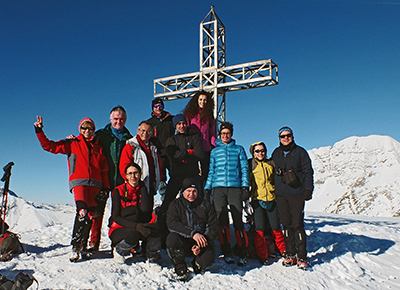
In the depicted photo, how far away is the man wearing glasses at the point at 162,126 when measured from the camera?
484 cm

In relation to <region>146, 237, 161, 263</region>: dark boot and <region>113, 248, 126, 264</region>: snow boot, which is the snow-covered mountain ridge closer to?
<region>146, 237, 161, 263</region>: dark boot

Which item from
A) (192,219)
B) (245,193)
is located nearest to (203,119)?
(245,193)

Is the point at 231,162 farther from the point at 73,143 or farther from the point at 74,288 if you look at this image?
the point at 74,288

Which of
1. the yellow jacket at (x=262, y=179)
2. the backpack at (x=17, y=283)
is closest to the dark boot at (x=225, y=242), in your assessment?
the yellow jacket at (x=262, y=179)

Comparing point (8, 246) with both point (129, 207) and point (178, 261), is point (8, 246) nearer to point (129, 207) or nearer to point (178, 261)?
point (129, 207)

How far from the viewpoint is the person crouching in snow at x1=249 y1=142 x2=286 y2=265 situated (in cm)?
→ 457

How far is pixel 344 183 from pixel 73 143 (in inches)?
4472

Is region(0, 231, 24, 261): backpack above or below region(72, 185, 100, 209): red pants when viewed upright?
below

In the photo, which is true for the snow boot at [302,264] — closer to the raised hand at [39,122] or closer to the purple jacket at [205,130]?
the purple jacket at [205,130]

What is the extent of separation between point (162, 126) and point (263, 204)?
2.19 meters

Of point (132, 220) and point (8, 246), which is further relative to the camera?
point (8, 246)

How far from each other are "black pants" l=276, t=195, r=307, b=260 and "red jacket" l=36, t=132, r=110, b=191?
8.90 ft

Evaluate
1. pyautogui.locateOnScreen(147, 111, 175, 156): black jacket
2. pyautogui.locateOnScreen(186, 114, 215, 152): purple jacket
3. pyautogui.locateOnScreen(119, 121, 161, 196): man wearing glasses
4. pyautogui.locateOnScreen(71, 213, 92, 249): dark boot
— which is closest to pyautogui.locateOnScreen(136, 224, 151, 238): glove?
pyautogui.locateOnScreen(119, 121, 161, 196): man wearing glasses

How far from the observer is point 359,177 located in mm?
104875
